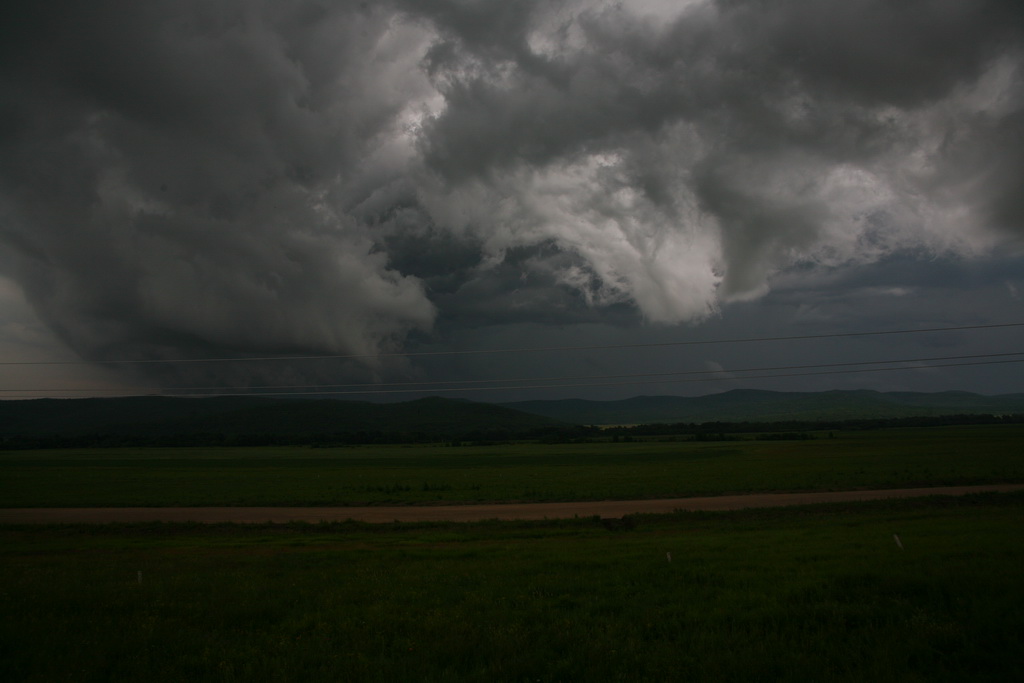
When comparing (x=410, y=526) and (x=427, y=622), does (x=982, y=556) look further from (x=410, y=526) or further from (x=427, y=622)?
(x=410, y=526)

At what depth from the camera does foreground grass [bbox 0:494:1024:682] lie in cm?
820

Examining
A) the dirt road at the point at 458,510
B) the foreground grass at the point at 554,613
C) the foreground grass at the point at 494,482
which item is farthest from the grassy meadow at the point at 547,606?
the foreground grass at the point at 494,482

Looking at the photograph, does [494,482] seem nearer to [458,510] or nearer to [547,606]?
[458,510]

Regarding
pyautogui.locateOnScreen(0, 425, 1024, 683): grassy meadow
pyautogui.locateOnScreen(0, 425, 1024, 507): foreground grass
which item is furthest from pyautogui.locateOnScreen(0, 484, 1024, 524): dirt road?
pyautogui.locateOnScreen(0, 425, 1024, 683): grassy meadow

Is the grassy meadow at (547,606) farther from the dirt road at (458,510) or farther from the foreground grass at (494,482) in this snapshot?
the foreground grass at (494,482)

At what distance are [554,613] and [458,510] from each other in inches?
1105

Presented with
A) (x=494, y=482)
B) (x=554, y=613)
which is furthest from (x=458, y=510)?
(x=554, y=613)

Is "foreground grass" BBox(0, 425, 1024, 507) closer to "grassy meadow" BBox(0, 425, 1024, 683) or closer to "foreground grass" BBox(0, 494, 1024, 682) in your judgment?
"grassy meadow" BBox(0, 425, 1024, 683)

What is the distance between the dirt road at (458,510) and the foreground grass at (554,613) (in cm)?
1494

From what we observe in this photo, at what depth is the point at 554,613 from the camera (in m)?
10.7

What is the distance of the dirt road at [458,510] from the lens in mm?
33594

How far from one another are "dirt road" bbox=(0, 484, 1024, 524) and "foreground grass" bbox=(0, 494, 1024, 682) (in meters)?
14.9

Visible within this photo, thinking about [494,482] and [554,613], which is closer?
[554,613]

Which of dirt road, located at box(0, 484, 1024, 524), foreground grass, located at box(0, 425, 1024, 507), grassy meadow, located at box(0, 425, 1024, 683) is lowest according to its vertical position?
foreground grass, located at box(0, 425, 1024, 507)
